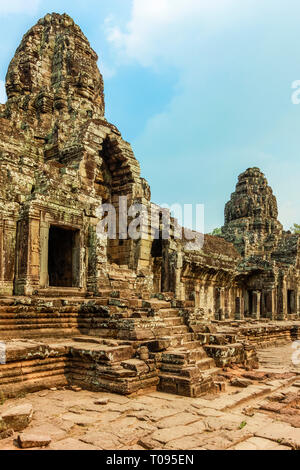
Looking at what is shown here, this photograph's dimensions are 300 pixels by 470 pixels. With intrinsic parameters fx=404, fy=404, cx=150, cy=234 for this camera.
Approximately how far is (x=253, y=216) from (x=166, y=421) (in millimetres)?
28842

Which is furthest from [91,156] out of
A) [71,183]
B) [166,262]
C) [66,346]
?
[66,346]

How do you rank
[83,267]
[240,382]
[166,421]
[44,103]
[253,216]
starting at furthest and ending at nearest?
[253,216], [44,103], [83,267], [240,382], [166,421]

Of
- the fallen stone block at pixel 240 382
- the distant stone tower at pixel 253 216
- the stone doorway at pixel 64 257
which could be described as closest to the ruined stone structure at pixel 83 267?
the stone doorway at pixel 64 257

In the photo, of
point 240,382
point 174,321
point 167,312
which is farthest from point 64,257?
point 240,382

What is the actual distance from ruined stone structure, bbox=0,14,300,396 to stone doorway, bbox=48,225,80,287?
0.10 feet

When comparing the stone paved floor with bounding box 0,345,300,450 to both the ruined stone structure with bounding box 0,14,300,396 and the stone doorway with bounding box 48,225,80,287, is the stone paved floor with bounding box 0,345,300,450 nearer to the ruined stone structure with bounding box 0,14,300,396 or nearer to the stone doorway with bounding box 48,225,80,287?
the ruined stone structure with bounding box 0,14,300,396

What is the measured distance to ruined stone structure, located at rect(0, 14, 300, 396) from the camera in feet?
22.0

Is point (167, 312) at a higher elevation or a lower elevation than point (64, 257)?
lower

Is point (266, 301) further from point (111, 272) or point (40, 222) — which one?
point (40, 222)

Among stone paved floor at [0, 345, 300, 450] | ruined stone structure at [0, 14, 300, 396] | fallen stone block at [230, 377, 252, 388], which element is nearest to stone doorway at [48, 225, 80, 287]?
ruined stone structure at [0, 14, 300, 396]

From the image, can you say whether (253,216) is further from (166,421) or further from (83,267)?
(166,421)

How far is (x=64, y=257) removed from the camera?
11602mm

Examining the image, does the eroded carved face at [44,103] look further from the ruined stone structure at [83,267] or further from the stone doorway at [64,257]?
the stone doorway at [64,257]

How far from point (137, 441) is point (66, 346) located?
116 inches
